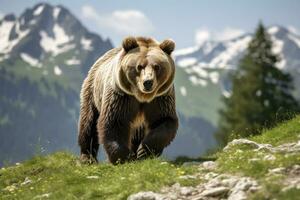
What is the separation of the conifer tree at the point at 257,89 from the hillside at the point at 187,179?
3412cm

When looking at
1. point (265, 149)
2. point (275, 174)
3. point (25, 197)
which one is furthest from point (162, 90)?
point (275, 174)

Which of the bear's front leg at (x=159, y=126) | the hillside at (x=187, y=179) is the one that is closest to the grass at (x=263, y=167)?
the hillside at (x=187, y=179)

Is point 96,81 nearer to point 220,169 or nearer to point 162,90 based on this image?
point 162,90

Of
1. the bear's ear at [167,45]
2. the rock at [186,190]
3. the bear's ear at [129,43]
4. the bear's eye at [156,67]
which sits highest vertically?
the bear's ear at [129,43]

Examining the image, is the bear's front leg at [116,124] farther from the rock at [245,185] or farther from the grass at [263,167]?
the rock at [245,185]

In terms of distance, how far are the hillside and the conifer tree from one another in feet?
112

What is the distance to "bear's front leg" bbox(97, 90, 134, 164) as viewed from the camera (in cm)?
1015

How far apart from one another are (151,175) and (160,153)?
2358 mm

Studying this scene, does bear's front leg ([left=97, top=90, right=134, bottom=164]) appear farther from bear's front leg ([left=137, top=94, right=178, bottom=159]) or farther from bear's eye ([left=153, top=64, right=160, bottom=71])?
bear's eye ([left=153, top=64, right=160, bottom=71])

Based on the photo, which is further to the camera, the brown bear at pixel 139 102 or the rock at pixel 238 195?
the brown bear at pixel 139 102

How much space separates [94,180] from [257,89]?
38.9m

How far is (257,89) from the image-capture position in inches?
1826

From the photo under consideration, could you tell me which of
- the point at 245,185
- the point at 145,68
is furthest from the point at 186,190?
the point at 145,68

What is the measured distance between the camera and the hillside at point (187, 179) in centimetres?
662
